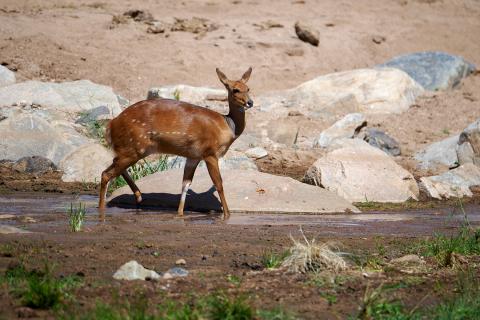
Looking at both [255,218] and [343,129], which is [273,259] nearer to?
[255,218]

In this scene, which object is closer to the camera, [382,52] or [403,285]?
[403,285]

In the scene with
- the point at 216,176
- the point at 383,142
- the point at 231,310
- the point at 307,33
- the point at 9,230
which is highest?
the point at 231,310

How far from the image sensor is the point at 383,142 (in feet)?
59.7

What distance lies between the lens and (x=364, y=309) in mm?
6520

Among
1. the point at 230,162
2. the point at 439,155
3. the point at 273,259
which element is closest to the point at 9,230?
the point at 273,259

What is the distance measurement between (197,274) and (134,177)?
21.9 feet

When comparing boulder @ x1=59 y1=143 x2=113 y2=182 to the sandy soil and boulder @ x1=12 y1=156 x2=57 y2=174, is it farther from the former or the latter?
the sandy soil

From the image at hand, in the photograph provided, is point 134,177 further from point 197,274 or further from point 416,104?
point 416,104

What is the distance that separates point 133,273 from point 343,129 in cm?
1141

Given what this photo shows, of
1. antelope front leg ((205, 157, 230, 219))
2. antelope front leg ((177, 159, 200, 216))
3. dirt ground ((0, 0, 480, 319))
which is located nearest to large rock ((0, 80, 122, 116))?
dirt ground ((0, 0, 480, 319))

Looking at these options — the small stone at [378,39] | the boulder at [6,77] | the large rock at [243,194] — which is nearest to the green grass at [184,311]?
the large rock at [243,194]

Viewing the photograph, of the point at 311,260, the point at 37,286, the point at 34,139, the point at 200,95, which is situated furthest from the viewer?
the point at 200,95

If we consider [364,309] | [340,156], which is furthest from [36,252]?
[340,156]

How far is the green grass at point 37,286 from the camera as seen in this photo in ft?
20.6
